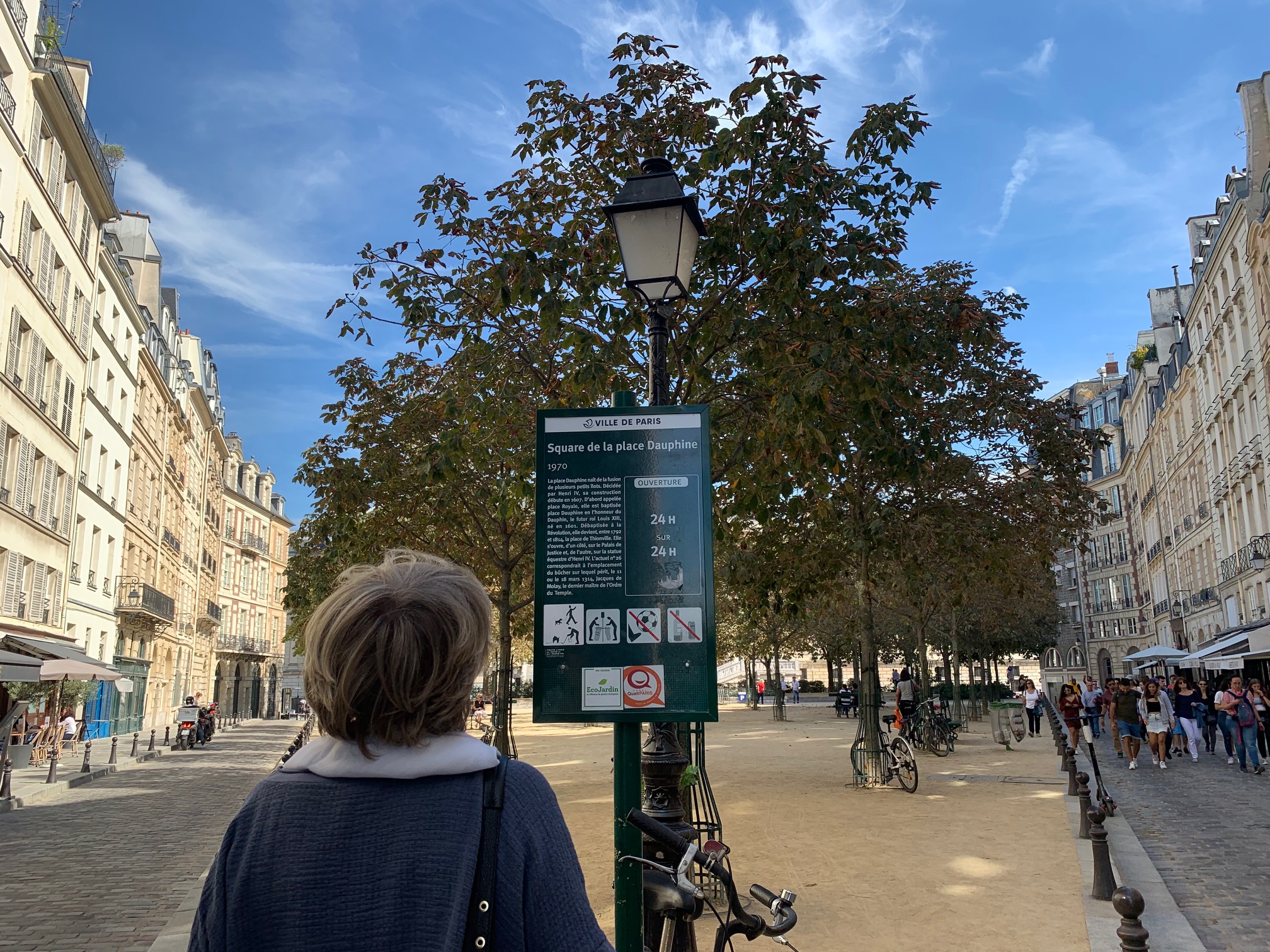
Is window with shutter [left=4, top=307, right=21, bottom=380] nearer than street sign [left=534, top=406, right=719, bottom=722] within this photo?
No

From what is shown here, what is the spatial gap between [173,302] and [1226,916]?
4991cm

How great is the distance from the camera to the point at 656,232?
551 centimetres

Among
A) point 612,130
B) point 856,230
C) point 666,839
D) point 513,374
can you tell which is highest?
point 612,130

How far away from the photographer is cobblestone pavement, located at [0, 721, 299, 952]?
24.9ft

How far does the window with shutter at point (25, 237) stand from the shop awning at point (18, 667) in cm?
1213

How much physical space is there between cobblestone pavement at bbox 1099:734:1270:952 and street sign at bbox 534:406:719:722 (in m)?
4.61

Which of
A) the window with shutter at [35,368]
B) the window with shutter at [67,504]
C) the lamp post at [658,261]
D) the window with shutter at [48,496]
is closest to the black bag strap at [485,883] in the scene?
the lamp post at [658,261]

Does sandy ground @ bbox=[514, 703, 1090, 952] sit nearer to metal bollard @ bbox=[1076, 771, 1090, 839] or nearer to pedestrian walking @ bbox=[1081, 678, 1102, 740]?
metal bollard @ bbox=[1076, 771, 1090, 839]

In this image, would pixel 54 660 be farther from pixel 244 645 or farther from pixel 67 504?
pixel 244 645

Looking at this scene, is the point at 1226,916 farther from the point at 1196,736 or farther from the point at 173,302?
the point at 173,302

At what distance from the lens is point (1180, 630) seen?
47375 mm

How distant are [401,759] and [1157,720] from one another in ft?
68.9

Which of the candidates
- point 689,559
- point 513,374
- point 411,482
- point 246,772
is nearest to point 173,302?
point 246,772

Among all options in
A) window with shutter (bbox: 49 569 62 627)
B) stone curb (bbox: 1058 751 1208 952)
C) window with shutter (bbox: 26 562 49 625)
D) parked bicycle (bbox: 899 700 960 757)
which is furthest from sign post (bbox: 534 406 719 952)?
window with shutter (bbox: 49 569 62 627)
